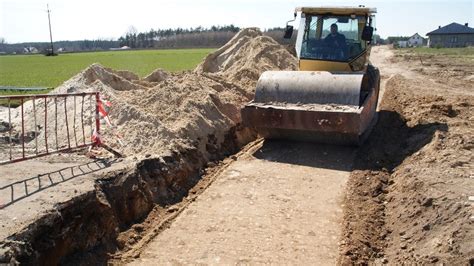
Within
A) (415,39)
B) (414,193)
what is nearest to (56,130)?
(414,193)

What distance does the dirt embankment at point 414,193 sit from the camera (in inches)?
200

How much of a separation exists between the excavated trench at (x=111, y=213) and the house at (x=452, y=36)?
274ft

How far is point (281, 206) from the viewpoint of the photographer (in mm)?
6770

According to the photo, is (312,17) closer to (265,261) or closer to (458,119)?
(458,119)

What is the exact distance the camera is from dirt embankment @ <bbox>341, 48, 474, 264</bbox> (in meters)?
5.09

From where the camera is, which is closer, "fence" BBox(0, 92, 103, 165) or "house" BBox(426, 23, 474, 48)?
"fence" BBox(0, 92, 103, 165)

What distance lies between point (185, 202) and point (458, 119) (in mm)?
6810

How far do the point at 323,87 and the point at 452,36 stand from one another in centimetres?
8590

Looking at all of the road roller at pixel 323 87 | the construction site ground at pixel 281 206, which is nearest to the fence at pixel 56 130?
the construction site ground at pixel 281 206

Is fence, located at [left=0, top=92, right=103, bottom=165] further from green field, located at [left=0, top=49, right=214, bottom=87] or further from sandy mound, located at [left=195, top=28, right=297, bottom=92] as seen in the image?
green field, located at [left=0, top=49, right=214, bottom=87]

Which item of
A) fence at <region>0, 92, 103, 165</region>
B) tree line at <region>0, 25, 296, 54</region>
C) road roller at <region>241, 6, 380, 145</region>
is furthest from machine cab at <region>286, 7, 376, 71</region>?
tree line at <region>0, 25, 296, 54</region>

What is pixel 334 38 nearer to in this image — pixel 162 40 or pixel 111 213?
pixel 111 213

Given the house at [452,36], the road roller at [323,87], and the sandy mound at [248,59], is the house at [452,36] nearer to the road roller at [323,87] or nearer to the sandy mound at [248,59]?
the sandy mound at [248,59]

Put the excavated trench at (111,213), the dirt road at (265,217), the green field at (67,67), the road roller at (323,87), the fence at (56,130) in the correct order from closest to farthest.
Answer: the excavated trench at (111,213), the dirt road at (265,217), the fence at (56,130), the road roller at (323,87), the green field at (67,67)
